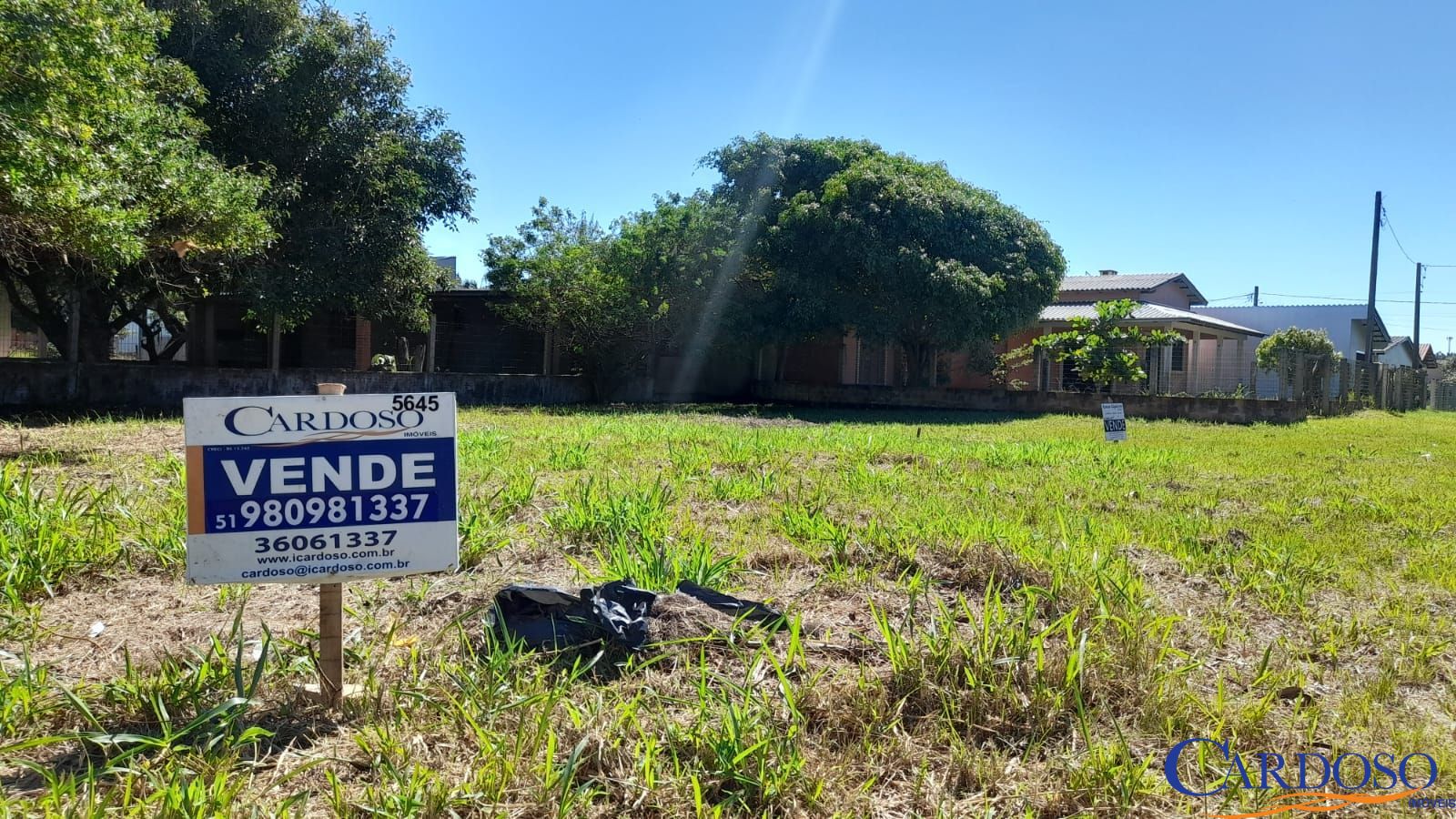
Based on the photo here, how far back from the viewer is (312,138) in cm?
1420

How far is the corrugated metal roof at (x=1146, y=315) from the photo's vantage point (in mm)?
22047

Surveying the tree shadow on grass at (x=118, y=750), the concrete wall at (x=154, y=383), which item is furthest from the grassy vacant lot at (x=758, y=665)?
the concrete wall at (x=154, y=383)

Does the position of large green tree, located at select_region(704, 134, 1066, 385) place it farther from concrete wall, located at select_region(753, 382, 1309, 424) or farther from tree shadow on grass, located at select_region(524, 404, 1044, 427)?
tree shadow on grass, located at select_region(524, 404, 1044, 427)

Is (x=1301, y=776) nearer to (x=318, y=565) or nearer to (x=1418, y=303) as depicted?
(x=318, y=565)

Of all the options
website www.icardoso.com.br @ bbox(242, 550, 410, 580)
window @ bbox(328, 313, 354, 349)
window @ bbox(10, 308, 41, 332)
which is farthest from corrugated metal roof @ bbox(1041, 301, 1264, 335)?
window @ bbox(10, 308, 41, 332)

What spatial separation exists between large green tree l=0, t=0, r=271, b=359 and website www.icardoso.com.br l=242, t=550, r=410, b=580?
17.7ft

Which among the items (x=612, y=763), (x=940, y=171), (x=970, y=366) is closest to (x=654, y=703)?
(x=612, y=763)

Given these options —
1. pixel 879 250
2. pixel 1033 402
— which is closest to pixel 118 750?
pixel 879 250

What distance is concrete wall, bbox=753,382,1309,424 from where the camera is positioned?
16.6 m

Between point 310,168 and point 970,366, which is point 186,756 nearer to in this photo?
point 310,168

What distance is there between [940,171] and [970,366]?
17.8ft

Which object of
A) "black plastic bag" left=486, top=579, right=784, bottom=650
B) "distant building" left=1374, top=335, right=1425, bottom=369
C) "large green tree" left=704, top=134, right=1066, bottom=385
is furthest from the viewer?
"distant building" left=1374, top=335, right=1425, bottom=369

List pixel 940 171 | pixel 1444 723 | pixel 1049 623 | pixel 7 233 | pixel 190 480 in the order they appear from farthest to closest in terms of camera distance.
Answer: pixel 940 171 → pixel 7 233 → pixel 1049 623 → pixel 1444 723 → pixel 190 480

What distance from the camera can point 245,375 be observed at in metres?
15.2
